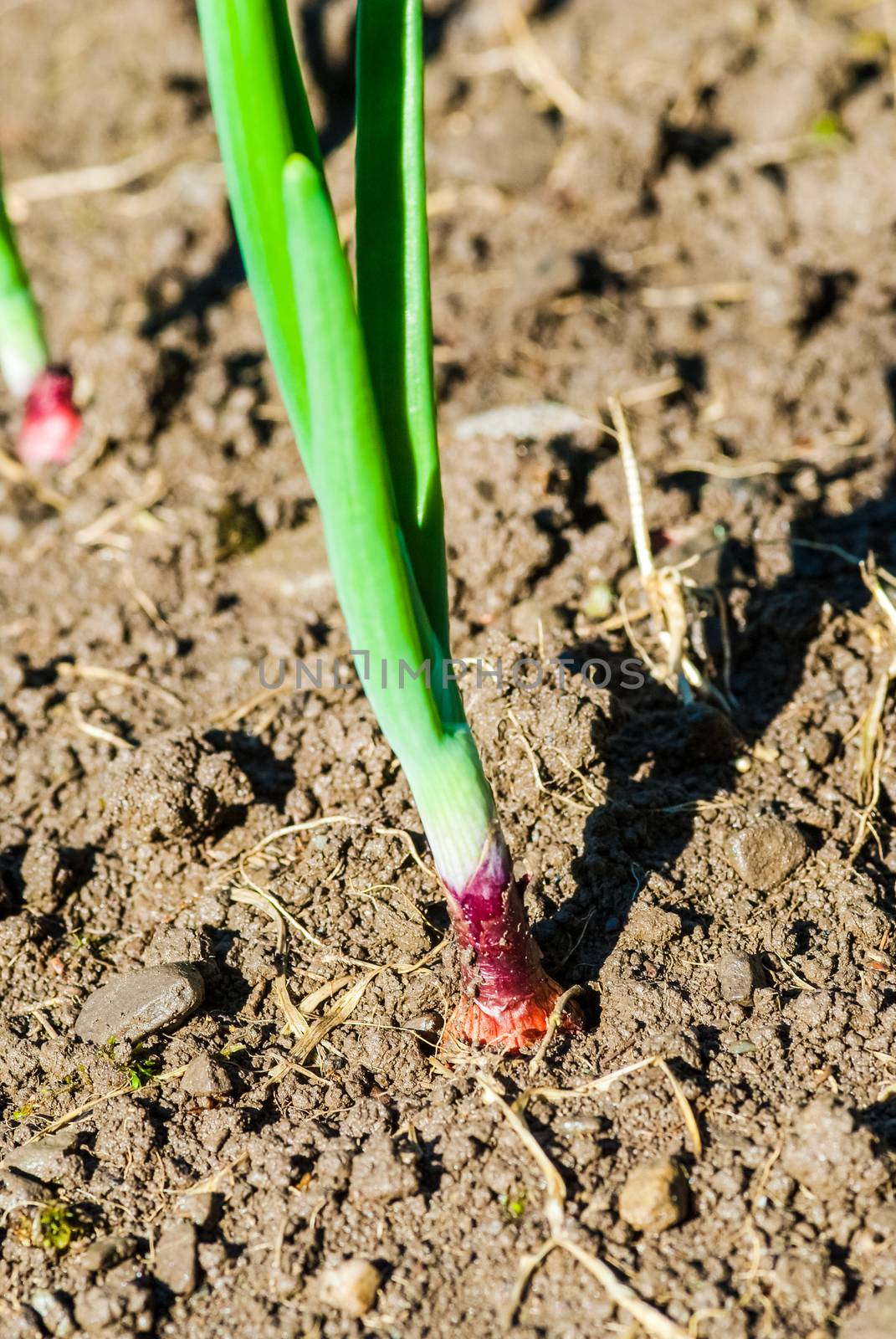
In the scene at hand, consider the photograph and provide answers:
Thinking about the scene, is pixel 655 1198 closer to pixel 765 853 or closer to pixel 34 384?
pixel 765 853

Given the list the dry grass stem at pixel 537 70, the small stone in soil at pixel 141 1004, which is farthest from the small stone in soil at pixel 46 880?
the dry grass stem at pixel 537 70

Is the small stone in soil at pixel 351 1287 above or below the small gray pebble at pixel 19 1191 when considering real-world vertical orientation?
below

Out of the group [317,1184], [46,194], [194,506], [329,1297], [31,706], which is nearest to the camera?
[329,1297]

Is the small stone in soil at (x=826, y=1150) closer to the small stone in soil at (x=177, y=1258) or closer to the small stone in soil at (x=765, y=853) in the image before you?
the small stone in soil at (x=765, y=853)

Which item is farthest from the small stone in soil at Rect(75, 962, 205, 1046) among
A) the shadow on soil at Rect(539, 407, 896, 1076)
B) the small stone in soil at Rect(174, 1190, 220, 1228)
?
the shadow on soil at Rect(539, 407, 896, 1076)

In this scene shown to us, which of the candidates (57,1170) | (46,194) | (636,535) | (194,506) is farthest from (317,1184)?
(46,194)

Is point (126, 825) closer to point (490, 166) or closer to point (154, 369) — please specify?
point (154, 369)

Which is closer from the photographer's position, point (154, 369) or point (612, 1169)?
point (612, 1169)
